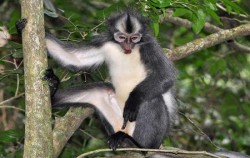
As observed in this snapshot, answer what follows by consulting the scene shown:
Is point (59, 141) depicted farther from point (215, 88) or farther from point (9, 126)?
point (215, 88)

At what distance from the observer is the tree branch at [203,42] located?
6.41 m

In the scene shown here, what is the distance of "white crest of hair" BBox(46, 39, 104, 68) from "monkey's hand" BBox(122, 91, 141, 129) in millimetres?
742

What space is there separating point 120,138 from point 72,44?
4.03 feet

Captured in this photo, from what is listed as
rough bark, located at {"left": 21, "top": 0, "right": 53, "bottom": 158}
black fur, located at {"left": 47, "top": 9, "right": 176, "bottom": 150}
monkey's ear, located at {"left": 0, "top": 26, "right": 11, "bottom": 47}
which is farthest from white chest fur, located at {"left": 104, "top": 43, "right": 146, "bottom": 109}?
rough bark, located at {"left": 21, "top": 0, "right": 53, "bottom": 158}

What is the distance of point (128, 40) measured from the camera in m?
6.11

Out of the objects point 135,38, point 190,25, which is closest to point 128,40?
point 135,38

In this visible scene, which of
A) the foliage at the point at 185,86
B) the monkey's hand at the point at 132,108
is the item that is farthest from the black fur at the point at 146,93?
the foliage at the point at 185,86

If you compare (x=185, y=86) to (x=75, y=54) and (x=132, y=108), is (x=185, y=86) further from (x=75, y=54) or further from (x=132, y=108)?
(x=132, y=108)

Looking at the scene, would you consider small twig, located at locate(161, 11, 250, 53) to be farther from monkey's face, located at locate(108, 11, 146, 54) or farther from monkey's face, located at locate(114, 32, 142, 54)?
monkey's face, located at locate(114, 32, 142, 54)

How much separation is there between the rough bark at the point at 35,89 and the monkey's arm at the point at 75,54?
1.50 m

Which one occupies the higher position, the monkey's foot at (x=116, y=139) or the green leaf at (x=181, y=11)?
the green leaf at (x=181, y=11)

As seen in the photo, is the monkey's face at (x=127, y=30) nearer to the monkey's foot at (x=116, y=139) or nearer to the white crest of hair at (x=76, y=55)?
the white crest of hair at (x=76, y=55)

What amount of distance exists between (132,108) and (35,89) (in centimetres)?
172

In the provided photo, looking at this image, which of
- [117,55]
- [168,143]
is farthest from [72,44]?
[168,143]
